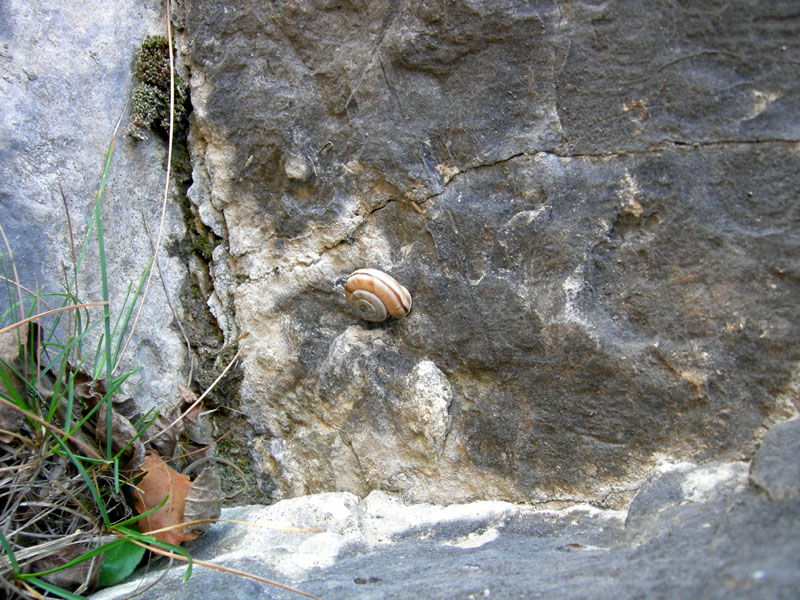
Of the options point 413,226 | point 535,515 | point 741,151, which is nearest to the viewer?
point 741,151

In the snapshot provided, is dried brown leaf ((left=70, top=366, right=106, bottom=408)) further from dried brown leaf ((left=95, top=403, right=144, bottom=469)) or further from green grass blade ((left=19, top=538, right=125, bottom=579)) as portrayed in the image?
green grass blade ((left=19, top=538, right=125, bottom=579))

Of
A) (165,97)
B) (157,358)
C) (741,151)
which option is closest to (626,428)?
(741,151)

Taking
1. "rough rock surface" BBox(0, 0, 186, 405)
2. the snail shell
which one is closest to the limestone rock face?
the snail shell

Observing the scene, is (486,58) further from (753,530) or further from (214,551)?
(214,551)

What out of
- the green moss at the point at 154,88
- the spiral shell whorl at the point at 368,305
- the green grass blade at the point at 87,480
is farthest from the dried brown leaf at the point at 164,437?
the green moss at the point at 154,88

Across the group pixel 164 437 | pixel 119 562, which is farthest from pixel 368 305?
pixel 119 562

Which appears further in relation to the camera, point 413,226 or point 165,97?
point 165,97

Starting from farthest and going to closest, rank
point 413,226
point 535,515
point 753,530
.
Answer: point 413,226 → point 535,515 → point 753,530

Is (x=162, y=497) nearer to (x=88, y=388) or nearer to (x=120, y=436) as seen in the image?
(x=120, y=436)
